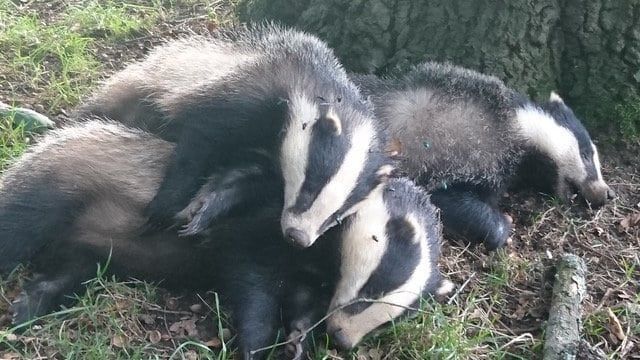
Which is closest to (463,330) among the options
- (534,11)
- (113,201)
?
→ (113,201)

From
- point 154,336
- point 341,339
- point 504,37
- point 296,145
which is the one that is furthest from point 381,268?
point 504,37

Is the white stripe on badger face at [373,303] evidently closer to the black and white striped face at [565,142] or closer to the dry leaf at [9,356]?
the dry leaf at [9,356]

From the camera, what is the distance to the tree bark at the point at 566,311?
11.2 feet

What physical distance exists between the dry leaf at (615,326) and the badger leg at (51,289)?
2.14 meters

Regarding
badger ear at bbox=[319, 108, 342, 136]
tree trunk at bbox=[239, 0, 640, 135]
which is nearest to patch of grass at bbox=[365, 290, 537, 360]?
badger ear at bbox=[319, 108, 342, 136]

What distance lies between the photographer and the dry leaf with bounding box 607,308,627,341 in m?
3.65

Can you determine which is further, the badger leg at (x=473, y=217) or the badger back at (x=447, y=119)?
the badger back at (x=447, y=119)

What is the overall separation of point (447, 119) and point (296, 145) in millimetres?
1484

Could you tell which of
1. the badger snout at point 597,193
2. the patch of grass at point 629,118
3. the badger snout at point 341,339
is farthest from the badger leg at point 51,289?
the patch of grass at point 629,118

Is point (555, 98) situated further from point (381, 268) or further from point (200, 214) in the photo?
point (200, 214)

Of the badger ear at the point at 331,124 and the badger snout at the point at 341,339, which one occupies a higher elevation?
the badger ear at the point at 331,124

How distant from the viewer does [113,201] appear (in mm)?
3779

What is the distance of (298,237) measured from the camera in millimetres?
3205

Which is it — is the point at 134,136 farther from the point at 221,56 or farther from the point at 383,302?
the point at 383,302
